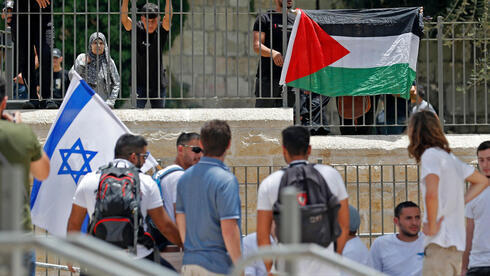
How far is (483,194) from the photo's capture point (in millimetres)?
6367

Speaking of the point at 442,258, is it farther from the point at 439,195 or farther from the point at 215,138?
the point at 215,138

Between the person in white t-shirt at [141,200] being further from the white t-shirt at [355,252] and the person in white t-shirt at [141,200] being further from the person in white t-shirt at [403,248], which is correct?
the person in white t-shirt at [403,248]

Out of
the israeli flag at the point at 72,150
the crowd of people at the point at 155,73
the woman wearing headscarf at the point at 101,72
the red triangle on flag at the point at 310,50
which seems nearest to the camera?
the israeli flag at the point at 72,150

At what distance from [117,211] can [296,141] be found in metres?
1.13

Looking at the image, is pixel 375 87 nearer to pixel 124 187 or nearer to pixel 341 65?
pixel 341 65

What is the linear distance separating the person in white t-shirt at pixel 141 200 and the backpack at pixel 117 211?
0.39 ft

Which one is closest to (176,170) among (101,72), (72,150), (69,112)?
(72,150)

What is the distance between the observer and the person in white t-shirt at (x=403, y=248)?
264 inches

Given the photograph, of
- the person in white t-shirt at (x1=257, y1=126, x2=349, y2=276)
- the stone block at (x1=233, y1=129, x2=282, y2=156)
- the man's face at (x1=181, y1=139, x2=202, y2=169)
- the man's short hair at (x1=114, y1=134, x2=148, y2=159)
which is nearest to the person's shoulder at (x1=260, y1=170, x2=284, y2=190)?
the person in white t-shirt at (x1=257, y1=126, x2=349, y2=276)

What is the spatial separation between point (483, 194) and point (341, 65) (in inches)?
135

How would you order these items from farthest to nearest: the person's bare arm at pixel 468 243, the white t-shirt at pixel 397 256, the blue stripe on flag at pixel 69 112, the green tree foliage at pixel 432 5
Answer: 1. the green tree foliage at pixel 432 5
2. the blue stripe on flag at pixel 69 112
3. the white t-shirt at pixel 397 256
4. the person's bare arm at pixel 468 243

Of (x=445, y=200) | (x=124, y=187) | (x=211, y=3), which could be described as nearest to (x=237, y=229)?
(x=124, y=187)

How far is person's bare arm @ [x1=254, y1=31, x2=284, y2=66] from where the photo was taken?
31.0 feet

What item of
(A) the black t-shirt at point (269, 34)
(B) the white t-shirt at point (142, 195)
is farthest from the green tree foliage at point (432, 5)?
(B) the white t-shirt at point (142, 195)
